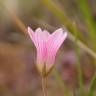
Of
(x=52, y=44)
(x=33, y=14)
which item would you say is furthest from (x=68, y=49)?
(x=52, y=44)

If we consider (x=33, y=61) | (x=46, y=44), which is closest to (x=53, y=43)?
(x=46, y=44)

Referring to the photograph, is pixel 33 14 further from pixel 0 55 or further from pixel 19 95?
pixel 19 95

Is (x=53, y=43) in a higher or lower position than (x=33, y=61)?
lower

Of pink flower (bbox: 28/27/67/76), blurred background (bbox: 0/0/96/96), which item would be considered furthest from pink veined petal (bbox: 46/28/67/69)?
blurred background (bbox: 0/0/96/96)

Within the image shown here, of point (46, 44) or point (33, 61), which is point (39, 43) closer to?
point (46, 44)

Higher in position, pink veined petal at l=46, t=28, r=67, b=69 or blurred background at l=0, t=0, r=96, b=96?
blurred background at l=0, t=0, r=96, b=96

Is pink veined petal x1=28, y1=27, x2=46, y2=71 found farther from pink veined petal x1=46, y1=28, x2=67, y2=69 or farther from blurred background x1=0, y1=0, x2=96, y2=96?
blurred background x1=0, y1=0, x2=96, y2=96

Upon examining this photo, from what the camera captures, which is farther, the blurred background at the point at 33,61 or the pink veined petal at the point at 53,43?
the blurred background at the point at 33,61

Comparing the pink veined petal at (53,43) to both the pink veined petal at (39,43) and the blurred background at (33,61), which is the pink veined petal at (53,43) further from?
the blurred background at (33,61)

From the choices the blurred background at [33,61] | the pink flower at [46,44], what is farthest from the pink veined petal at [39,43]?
the blurred background at [33,61]
